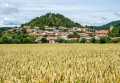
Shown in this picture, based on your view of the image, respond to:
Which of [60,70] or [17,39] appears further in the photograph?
[17,39]

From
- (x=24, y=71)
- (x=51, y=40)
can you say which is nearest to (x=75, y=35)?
(x=51, y=40)

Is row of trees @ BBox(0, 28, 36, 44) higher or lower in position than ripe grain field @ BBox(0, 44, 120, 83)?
lower

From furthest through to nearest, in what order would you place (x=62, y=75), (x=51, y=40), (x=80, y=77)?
(x=51, y=40)
(x=62, y=75)
(x=80, y=77)

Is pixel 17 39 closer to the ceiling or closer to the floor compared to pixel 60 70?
closer to the floor

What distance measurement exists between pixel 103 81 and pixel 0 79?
2942 millimetres

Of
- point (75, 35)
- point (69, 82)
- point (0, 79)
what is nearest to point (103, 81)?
point (69, 82)

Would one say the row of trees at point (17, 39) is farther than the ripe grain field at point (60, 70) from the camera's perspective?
Yes

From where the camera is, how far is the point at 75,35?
147500 mm

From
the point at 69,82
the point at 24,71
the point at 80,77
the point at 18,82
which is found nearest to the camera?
the point at 18,82

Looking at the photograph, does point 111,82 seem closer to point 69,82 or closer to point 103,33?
point 69,82

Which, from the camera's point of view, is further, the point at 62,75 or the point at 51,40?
the point at 51,40

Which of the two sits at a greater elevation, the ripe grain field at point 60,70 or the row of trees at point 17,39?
the ripe grain field at point 60,70

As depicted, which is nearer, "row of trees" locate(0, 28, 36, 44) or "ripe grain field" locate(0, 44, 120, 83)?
"ripe grain field" locate(0, 44, 120, 83)

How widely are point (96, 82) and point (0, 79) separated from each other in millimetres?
2774
